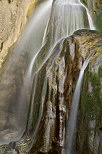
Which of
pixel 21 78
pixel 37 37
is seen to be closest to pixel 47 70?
pixel 21 78

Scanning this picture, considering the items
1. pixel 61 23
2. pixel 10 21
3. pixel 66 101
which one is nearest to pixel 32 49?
pixel 10 21

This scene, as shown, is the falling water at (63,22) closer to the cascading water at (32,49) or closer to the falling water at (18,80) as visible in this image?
the cascading water at (32,49)

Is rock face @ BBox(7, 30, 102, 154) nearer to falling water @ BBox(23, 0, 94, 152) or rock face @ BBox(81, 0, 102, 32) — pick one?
falling water @ BBox(23, 0, 94, 152)

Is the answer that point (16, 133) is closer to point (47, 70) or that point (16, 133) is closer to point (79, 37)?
point (47, 70)

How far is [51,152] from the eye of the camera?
268 inches

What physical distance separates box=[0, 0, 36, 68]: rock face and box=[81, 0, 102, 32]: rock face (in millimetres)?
2878

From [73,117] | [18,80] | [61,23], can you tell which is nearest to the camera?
[73,117]

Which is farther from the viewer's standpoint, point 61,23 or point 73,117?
point 61,23

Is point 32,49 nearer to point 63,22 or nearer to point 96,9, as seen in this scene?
point 63,22

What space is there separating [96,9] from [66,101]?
22.6 ft

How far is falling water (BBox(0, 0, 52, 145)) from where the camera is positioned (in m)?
10.3

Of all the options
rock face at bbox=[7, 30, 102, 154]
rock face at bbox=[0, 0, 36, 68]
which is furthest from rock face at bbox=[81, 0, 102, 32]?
rock face at bbox=[7, 30, 102, 154]

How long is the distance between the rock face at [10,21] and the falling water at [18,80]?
0.96 feet

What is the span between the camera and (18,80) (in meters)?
11.1
